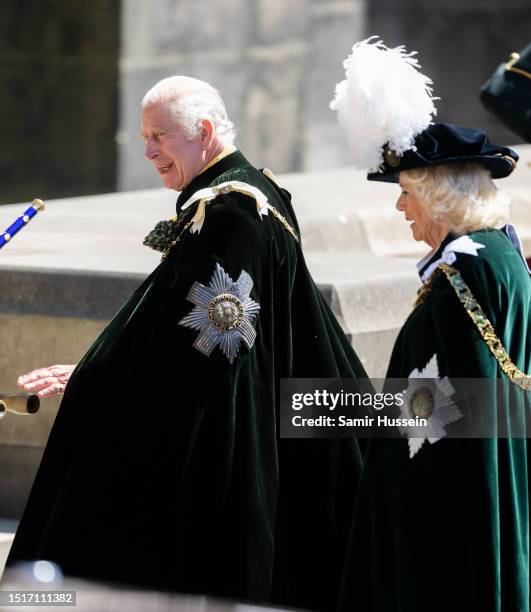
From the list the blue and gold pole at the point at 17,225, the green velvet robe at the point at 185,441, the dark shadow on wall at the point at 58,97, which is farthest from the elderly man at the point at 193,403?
the dark shadow on wall at the point at 58,97

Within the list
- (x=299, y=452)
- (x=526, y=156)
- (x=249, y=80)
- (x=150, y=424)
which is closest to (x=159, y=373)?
(x=150, y=424)

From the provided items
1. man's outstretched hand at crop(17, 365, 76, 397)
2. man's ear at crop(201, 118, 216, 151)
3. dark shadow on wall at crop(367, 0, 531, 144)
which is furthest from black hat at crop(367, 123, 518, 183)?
dark shadow on wall at crop(367, 0, 531, 144)

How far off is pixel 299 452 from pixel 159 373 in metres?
0.49

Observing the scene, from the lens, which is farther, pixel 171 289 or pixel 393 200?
pixel 393 200

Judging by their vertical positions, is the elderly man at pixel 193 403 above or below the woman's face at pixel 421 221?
below

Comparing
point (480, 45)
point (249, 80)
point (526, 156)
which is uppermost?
A: point (480, 45)

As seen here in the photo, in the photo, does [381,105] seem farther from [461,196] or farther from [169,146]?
[169,146]

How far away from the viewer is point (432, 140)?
13.3ft

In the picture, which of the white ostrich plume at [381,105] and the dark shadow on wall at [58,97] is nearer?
the white ostrich plume at [381,105]

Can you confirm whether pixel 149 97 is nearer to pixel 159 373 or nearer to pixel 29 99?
pixel 159 373

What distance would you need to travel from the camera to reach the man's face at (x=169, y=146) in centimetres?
454

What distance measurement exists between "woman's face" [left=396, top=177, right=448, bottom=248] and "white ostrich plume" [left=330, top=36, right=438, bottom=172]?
0.11 m

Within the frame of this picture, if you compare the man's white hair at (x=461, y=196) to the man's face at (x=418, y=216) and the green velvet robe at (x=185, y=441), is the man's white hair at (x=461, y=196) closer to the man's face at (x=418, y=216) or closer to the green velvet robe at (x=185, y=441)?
the man's face at (x=418, y=216)

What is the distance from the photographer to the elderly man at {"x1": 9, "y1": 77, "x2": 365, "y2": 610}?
14.5ft
